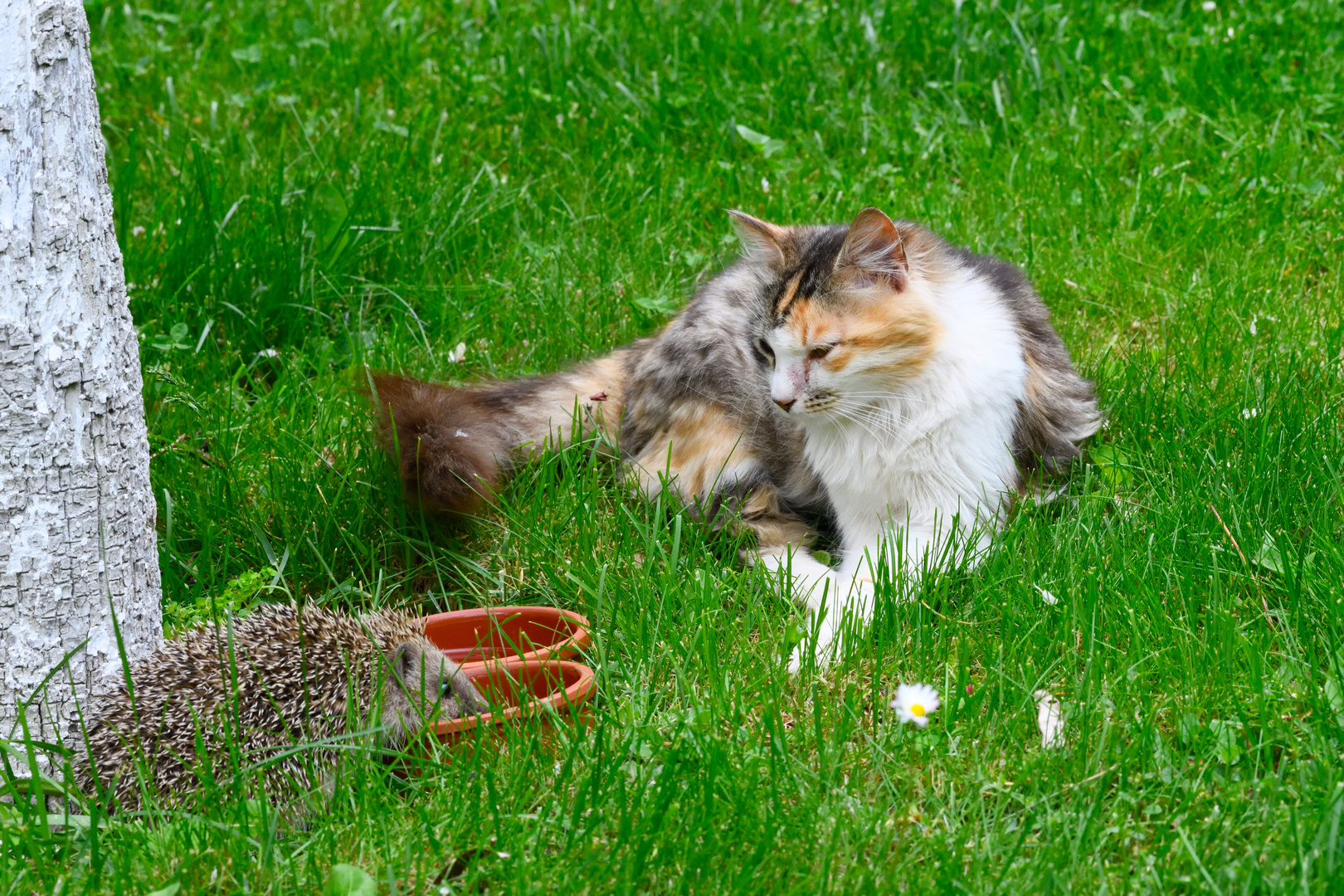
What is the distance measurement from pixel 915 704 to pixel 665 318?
239 cm

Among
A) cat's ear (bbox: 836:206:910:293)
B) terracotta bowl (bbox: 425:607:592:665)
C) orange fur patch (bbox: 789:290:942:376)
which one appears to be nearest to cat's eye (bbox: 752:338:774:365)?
orange fur patch (bbox: 789:290:942:376)

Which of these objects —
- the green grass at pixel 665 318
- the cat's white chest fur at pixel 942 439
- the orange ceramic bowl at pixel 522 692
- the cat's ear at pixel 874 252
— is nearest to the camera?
the green grass at pixel 665 318

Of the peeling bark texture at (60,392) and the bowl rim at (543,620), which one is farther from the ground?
the peeling bark texture at (60,392)

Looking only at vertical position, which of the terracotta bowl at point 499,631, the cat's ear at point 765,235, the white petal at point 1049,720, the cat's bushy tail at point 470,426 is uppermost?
the cat's ear at point 765,235

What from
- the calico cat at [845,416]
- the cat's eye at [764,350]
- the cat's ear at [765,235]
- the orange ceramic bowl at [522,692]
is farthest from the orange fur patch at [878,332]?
the orange ceramic bowl at [522,692]

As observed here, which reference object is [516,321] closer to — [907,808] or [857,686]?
[857,686]

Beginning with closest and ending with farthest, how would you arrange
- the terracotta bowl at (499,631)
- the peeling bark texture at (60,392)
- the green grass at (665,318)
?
1. the green grass at (665,318)
2. the peeling bark texture at (60,392)
3. the terracotta bowl at (499,631)

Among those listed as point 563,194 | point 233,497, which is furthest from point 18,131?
point 563,194

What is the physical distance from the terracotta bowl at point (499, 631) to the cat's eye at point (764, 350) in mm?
993

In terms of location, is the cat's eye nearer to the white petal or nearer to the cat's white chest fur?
the cat's white chest fur

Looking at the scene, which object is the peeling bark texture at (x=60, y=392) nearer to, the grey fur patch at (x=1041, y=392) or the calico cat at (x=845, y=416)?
the calico cat at (x=845, y=416)

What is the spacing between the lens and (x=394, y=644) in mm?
2771

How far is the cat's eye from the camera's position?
3475 millimetres

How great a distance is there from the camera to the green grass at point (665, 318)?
2.22 metres
